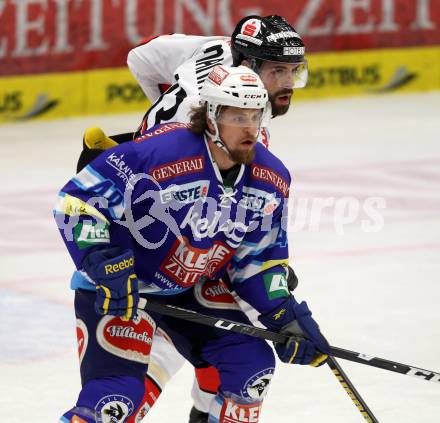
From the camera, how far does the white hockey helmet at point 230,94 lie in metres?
4.29

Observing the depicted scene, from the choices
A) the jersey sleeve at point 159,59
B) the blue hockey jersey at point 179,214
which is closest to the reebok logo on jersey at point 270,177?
Answer: the blue hockey jersey at point 179,214

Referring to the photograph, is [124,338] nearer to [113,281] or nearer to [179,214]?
[113,281]

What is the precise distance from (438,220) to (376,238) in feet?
2.08

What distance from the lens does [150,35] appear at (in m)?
11.9

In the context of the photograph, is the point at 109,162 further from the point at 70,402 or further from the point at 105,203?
the point at 70,402

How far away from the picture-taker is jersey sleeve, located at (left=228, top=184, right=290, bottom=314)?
15.0 ft

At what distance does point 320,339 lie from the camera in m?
4.54

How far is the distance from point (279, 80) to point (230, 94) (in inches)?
39.5

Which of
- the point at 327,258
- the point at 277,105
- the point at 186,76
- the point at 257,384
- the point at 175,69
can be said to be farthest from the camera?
the point at 327,258

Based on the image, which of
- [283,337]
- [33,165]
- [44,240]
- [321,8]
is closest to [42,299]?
[44,240]

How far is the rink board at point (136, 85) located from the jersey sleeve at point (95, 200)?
752 centimetres

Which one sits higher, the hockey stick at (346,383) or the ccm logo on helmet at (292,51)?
the ccm logo on helmet at (292,51)

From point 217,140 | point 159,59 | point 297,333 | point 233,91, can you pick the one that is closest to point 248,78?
point 233,91

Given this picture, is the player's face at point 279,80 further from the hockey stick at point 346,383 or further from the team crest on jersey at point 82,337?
the team crest on jersey at point 82,337
